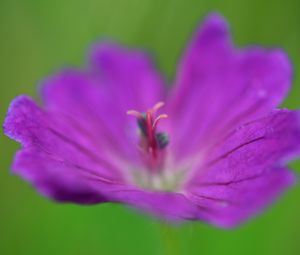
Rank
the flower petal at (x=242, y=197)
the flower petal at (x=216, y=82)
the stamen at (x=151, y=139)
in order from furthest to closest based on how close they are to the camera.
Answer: the flower petal at (x=216, y=82) → the stamen at (x=151, y=139) → the flower petal at (x=242, y=197)

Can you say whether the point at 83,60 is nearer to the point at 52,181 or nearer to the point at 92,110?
the point at 92,110

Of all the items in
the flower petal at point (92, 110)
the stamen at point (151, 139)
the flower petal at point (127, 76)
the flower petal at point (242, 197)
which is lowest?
the flower petal at point (242, 197)

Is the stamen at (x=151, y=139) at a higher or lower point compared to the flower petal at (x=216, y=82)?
lower

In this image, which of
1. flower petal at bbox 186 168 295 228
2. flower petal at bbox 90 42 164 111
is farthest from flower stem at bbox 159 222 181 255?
flower petal at bbox 90 42 164 111

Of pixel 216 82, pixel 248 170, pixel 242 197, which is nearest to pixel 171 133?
pixel 216 82

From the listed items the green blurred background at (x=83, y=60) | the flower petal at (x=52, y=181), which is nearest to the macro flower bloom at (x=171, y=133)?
the flower petal at (x=52, y=181)

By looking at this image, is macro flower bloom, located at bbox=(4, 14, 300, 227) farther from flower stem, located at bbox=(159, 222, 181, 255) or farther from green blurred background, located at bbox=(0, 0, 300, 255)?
green blurred background, located at bbox=(0, 0, 300, 255)

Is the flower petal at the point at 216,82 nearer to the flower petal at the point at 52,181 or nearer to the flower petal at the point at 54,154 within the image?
the flower petal at the point at 54,154
